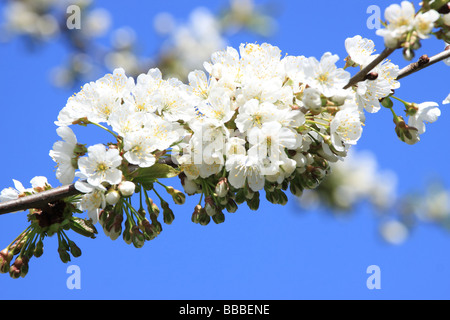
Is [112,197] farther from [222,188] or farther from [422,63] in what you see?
[422,63]

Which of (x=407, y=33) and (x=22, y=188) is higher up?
(x=407, y=33)

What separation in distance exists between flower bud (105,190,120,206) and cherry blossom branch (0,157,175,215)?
17 cm

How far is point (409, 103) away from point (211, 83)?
938 mm

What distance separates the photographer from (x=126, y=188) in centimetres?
233

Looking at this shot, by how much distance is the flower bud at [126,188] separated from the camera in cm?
233

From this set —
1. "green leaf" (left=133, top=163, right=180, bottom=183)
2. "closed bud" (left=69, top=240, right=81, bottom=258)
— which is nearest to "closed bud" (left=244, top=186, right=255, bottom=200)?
"green leaf" (left=133, top=163, right=180, bottom=183)

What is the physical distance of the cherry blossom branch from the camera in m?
2.44

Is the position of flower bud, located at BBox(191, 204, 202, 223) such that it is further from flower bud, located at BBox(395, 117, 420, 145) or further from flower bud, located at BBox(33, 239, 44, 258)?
flower bud, located at BBox(395, 117, 420, 145)

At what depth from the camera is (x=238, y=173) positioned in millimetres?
2367

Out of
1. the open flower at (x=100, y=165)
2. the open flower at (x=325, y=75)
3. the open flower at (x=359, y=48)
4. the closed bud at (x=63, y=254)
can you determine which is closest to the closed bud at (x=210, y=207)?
the open flower at (x=100, y=165)

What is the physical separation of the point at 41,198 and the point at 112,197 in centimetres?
38

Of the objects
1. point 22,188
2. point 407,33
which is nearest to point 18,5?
point 22,188

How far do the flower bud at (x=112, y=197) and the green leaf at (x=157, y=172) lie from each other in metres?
0.16

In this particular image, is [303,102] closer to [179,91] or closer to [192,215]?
[179,91]
